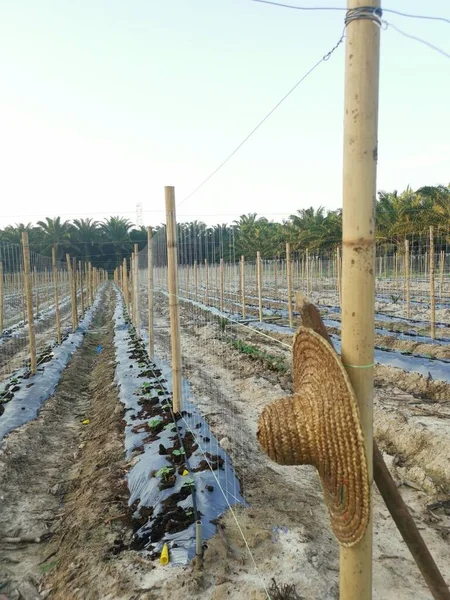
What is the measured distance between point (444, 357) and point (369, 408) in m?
6.99

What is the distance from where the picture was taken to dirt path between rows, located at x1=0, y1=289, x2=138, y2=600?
2791 millimetres

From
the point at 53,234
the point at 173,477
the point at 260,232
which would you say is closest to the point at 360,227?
the point at 173,477

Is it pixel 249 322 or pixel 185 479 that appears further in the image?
pixel 249 322

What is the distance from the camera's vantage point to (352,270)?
1.25 m

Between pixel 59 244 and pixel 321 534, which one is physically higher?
pixel 59 244

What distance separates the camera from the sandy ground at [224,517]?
254 cm

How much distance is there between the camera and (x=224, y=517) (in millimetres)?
3084

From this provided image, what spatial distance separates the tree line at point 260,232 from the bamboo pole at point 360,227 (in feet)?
7.93

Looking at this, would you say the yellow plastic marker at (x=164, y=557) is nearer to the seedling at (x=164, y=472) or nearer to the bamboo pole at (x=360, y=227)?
the seedling at (x=164, y=472)

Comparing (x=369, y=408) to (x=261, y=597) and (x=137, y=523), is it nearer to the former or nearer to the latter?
(x=261, y=597)

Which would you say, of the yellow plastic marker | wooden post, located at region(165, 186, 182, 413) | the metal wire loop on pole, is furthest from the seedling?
the metal wire loop on pole

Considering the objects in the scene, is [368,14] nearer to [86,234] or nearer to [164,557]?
[164,557]

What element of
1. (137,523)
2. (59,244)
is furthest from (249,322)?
(59,244)

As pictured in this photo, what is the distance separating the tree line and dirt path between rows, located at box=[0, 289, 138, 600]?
242 cm
